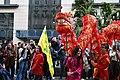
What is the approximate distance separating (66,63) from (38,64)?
2.05m

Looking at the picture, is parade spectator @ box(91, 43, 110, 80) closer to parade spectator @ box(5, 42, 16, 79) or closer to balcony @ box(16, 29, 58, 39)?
parade spectator @ box(5, 42, 16, 79)

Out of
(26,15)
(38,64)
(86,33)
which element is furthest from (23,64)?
(26,15)

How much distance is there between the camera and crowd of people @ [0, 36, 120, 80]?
11.1 m

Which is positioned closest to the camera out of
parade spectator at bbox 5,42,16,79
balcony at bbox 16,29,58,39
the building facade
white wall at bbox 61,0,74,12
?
parade spectator at bbox 5,42,16,79

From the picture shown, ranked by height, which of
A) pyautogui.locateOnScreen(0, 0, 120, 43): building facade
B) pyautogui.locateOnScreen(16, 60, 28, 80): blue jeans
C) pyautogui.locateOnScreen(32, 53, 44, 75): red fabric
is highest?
pyautogui.locateOnScreen(0, 0, 120, 43): building facade

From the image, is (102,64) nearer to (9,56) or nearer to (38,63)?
(38,63)

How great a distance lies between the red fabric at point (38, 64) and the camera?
44.3ft

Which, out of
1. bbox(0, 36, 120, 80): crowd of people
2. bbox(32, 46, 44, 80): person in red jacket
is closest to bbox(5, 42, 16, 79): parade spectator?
bbox(0, 36, 120, 80): crowd of people

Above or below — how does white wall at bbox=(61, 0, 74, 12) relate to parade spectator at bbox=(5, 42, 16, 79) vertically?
above

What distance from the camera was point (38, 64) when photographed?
1354 cm

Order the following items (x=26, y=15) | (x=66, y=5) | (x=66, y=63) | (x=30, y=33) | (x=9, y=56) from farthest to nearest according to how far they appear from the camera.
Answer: (x=26, y=15) < (x=66, y=5) < (x=30, y=33) < (x=9, y=56) < (x=66, y=63)

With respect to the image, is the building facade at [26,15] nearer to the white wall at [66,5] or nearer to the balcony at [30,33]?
the white wall at [66,5]

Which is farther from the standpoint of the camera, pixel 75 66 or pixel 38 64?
pixel 38 64

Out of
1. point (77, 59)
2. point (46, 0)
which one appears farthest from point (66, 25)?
point (46, 0)
